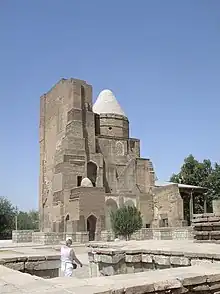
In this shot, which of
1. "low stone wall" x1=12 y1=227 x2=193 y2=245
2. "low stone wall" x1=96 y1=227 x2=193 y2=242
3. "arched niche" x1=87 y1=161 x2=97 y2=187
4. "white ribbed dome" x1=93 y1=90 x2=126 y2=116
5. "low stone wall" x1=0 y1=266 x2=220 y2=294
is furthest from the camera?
"white ribbed dome" x1=93 y1=90 x2=126 y2=116

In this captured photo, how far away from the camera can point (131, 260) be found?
7094mm

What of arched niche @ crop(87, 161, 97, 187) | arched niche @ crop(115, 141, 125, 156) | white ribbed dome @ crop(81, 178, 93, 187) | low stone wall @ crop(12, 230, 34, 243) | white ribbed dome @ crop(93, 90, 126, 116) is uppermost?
white ribbed dome @ crop(93, 90, 126, 116)

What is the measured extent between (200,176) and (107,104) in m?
16.0

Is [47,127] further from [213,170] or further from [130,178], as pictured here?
[213,170]

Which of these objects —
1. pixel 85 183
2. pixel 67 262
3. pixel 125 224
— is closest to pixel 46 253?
pixel 67 262

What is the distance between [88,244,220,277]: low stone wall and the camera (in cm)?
645

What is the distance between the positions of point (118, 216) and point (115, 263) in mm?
20793

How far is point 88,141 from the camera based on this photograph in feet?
143

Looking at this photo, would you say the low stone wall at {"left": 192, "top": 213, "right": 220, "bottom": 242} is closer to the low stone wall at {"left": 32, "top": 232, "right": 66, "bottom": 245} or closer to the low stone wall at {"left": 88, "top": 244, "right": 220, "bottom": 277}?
the low stone wall at {"left": 88, "top": 244, "right": 220, "bottom": 277}

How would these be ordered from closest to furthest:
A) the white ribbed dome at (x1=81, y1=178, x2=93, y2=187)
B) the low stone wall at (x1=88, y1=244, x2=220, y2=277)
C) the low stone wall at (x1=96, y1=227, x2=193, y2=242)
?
1. the low stone wall at (x1=88, y1=244, x2=220, y2=277)
2. the low stone wall at (x1=96, y1=227, x2=193, y2=242)
3. the white ribbed dome at (x1=81, y1=178, x2=93, y2=187)

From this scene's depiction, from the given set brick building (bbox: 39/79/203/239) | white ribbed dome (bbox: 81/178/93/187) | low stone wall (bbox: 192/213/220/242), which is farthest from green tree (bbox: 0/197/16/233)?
low stone wall (bbox: 192/213/220/242)

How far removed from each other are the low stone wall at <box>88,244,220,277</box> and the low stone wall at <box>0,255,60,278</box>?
1.05m

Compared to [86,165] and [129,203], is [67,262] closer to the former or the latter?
[86,165]

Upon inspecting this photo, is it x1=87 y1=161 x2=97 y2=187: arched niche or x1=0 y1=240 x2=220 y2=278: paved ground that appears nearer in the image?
x1=0 y1=240 x2=220 y2=278: paved ground
